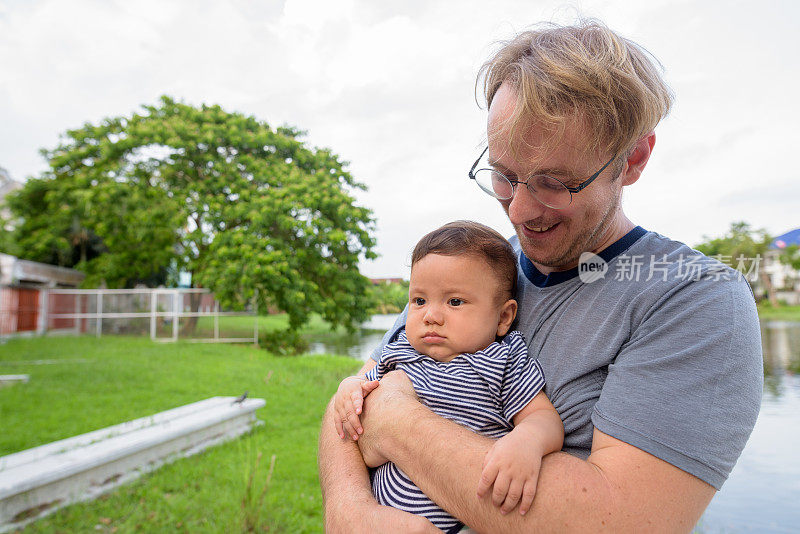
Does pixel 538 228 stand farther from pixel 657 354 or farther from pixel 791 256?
pixel 791 256

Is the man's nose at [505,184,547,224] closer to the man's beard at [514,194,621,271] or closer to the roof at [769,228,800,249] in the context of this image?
the man's beard at [514,194,621,271]

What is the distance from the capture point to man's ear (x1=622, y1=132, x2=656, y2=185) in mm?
1322

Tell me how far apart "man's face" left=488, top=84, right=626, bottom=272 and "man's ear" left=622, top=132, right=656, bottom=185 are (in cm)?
5

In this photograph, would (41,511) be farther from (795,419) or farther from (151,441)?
(795,419)

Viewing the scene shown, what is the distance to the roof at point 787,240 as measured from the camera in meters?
15.7

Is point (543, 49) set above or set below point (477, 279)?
above

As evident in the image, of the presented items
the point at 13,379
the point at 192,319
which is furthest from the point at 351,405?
the point at 192,319

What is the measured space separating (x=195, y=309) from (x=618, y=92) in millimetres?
15288

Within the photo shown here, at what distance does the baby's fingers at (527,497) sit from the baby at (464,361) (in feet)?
0.14

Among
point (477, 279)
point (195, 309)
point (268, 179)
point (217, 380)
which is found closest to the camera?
point (477, 279)

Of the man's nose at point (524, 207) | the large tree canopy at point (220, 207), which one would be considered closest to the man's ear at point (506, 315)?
the man's nose at point (524, 207)

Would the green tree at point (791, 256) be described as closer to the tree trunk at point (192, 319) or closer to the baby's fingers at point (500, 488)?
the tree trunk at point (192, 319)

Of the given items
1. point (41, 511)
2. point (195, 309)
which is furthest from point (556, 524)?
point (195, 309)

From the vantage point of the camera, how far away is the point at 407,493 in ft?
3.84
